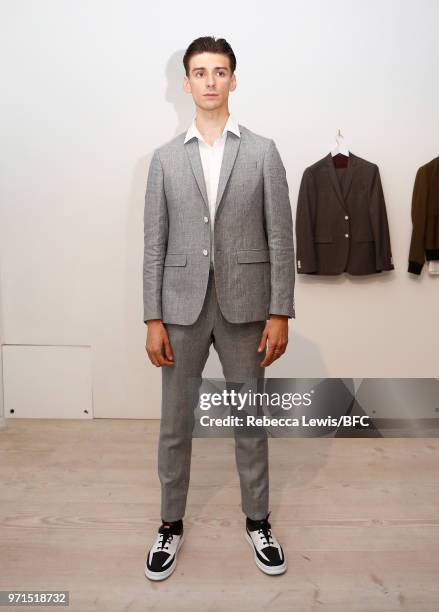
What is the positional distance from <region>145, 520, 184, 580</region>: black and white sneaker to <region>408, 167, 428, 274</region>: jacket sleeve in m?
1.79

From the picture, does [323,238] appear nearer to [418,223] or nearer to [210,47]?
[418,223]

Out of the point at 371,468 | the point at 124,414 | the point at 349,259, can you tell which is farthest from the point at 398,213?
the point at 124,414

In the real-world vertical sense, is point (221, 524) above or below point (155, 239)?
below

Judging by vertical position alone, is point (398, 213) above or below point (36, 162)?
below

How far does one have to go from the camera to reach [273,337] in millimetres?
1474

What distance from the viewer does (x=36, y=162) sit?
260 centimetres

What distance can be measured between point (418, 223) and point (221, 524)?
70.0 inches

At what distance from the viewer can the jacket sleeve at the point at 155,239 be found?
148cm

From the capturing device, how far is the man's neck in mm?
1488

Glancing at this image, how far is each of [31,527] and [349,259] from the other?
6.22ft

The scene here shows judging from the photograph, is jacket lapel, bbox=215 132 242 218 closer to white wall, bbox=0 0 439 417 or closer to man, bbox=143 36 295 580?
man, bbox=143 36 295 580

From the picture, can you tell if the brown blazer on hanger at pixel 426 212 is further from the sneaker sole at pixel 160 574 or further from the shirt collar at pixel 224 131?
the sneaker sole at pixel 160 574

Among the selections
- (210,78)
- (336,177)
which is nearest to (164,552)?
(210,78)

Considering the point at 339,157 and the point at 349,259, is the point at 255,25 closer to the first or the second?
the point at 339,157
